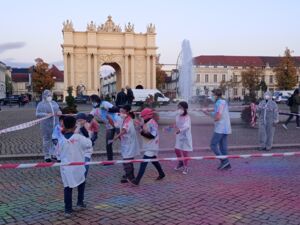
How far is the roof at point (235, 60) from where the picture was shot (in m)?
120

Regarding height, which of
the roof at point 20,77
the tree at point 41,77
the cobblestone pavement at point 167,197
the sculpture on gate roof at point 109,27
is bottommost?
the cobblestone pavement at point 167,197

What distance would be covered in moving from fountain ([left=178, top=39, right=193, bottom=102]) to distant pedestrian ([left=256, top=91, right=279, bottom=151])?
515 inches

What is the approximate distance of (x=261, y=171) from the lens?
8.33 metres

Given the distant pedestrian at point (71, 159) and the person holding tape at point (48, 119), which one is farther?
the person holding tape at point (48, 119)

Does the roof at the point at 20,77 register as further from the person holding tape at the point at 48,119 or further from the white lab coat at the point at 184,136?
the white lab coat at the point at 184,136

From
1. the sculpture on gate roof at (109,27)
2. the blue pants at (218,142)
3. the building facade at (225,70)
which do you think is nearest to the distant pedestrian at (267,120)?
the blue pants at (218,142)

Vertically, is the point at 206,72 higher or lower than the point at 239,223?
higher

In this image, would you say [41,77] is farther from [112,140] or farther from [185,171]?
[185,171]

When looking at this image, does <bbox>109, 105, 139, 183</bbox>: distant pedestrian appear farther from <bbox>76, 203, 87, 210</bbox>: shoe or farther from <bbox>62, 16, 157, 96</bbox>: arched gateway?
<bbox>62, 16, 157, 96</bbox>: arched gateway

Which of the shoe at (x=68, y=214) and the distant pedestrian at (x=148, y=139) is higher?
the distant pedestrian at (x=148, y=139)

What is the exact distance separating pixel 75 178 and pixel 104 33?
79.4 metres

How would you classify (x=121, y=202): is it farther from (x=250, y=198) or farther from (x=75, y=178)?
(x=250, y=198)

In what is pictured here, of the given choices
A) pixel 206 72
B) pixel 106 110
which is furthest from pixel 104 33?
pixel 106 110

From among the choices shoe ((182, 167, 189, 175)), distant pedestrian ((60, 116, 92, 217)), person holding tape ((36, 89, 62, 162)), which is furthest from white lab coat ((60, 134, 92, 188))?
person holding tape ((36, 89, 62, 162))
